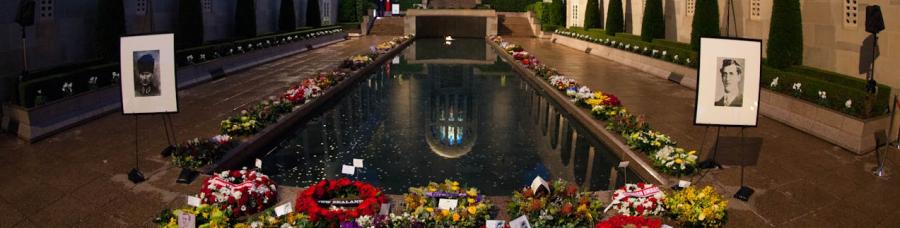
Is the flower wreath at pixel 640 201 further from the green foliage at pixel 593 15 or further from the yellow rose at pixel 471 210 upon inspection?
the green foliage at pixel 593 15

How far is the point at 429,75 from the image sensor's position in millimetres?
28422

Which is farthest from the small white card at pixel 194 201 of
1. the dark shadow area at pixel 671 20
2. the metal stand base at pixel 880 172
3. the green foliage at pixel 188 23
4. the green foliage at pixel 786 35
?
the dark shadow area at pixel 671 20

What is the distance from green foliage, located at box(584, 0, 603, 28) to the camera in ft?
145

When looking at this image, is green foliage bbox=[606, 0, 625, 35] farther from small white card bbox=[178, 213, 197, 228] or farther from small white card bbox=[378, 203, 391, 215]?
small white card bbox=[178, 213, 197, 228]

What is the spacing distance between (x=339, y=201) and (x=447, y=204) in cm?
161

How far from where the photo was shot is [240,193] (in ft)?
30.7

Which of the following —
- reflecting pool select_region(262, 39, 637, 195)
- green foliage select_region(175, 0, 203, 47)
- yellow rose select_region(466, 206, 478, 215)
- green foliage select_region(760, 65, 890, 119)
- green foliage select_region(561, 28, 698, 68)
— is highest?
green foliage select_region(175, 0, 203, 47)

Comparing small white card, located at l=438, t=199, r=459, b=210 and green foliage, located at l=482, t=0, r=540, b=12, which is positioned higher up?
green foliage, located at l=482, t=0, r=540, b=12

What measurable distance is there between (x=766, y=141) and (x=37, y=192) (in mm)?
13992

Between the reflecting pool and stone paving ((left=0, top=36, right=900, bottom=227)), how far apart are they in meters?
2.02

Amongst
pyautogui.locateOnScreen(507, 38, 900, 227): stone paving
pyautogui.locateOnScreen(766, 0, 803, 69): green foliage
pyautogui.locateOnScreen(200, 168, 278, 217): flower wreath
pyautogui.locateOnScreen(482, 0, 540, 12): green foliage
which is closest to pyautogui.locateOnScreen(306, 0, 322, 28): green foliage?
pyautogui.locateOnScreen(482, 0, 540, 12): green foliage

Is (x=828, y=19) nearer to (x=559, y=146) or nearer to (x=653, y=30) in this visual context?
(x=559, y=146)

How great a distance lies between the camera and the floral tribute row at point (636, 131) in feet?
37.0

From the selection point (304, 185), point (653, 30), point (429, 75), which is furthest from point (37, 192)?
point (653, 30)
